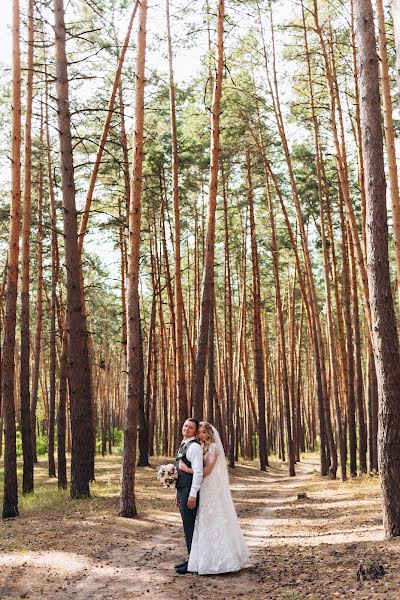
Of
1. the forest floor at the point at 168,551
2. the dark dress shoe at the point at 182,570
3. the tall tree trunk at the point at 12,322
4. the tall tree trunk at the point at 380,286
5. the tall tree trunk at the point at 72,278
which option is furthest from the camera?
the tall tree trunk at the point at 72,278

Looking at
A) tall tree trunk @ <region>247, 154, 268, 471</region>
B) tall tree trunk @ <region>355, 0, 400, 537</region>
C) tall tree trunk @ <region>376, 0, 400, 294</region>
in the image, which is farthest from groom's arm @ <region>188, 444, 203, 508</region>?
tall tree trunk @ <region>247, 154, 268, 471</region>

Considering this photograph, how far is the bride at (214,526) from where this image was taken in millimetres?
6434

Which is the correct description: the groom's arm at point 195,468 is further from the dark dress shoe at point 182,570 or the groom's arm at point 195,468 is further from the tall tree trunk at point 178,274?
the tall tree trunk at point 178,274

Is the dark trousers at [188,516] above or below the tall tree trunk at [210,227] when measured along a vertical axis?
below

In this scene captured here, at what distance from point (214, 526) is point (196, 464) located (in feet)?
2.14

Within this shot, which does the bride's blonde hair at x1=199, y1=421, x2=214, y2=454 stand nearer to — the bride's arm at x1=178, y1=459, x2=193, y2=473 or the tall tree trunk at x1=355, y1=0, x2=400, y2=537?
the bride's arm at x1=178, y1=459, x2=193, y2=473

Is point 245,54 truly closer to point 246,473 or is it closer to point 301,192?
point 301,192

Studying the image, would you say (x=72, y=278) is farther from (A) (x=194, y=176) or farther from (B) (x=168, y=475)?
(A) (x=194, y=176)

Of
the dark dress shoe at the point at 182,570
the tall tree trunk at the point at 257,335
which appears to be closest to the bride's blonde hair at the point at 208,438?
the dark dress shoe at the point at 182,570

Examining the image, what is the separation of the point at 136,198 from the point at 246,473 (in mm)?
13523

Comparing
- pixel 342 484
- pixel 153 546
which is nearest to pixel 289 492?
pixel 342 484

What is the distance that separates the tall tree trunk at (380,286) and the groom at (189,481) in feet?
7.40

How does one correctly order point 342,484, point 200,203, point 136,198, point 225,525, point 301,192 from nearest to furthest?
point 225,525
point 136,198
point 342,484
point 301,192
point 200,203

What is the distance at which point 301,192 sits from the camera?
1956cm
